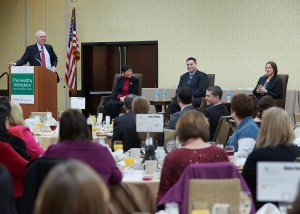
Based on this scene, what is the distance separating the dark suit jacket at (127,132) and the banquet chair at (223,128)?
4.26 ft

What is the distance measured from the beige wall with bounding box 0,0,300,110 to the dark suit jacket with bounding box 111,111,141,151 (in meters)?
6.85

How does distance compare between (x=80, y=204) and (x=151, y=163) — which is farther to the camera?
(x=151, y=163)

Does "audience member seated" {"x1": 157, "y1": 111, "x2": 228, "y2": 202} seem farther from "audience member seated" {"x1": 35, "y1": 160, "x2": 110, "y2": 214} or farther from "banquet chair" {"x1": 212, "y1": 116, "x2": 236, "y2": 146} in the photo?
"banquet chair" {"x1": 212, "y1": 116, "x2": 236, "y2": 146}

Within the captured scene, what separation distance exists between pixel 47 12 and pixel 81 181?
13285 mm

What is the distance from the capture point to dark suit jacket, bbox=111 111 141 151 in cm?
650

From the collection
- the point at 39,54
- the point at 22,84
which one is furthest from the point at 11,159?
the point at 39,54

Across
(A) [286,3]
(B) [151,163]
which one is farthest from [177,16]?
(B) [151,163]

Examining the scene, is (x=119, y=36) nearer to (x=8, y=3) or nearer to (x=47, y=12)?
(x=47, y=12)

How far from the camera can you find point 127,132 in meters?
6.50

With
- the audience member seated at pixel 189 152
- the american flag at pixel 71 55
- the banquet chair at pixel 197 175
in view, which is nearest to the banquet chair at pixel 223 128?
the audience member seated at pixel 189 152

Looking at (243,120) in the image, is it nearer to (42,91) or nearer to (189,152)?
(189,152)

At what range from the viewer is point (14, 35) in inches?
594

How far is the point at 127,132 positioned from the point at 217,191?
119 inches

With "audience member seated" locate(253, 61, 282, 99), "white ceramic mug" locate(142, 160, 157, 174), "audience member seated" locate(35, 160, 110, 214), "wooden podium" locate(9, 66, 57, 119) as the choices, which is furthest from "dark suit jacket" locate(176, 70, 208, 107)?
"audience member seated" locate(35, 160, 110, 214)
